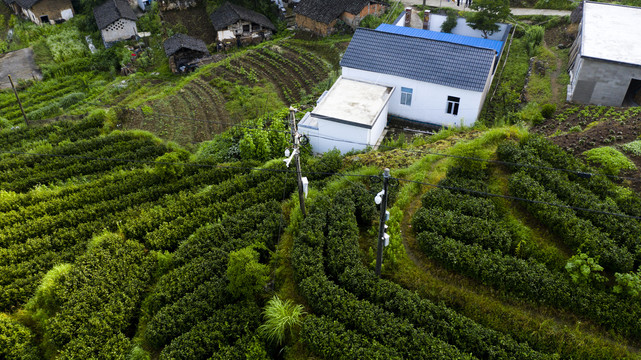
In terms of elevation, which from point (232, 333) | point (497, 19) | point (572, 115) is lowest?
point (232, 333)

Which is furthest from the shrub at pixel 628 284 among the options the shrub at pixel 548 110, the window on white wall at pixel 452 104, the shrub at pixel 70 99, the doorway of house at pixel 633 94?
the shrub at pixel 70 99

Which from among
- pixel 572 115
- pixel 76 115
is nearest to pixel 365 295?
pixel 572 115

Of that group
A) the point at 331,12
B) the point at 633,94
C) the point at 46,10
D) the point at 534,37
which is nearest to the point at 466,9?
the point at 534,37

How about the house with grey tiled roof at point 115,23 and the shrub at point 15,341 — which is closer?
the shrub at point 15,341

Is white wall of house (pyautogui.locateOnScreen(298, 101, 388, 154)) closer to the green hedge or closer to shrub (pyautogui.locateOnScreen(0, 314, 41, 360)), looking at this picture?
the green hedge

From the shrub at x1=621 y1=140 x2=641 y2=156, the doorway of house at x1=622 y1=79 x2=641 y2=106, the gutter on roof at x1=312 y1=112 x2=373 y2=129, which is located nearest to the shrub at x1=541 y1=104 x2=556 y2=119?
the doorway of house at x1=622 y1=79 x2=641 y2=106

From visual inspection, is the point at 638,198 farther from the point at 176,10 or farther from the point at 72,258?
the point at 176,10

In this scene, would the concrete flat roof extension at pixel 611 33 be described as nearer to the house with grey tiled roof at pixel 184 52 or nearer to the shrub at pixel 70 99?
the house with grey tiled roof at pixel 184 52
